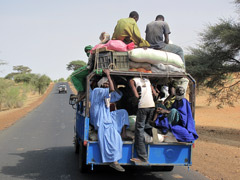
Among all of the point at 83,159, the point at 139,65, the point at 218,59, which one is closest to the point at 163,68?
the point at 139,65

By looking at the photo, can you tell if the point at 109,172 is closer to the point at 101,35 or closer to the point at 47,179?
the point at 47,179

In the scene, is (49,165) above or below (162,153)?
below

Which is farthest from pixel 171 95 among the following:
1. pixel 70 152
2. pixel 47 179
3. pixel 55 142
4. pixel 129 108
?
pixel 55 142

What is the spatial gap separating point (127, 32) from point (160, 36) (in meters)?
0.85

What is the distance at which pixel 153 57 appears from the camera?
Result: 5.92m

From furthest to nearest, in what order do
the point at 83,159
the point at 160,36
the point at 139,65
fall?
1. the point at 160,36
2. the point at 83,159
3. the point at 139,65

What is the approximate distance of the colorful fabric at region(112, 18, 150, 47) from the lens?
6605 millimetres

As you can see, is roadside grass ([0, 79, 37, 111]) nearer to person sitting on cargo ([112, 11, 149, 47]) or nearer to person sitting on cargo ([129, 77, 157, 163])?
person sitting on cargo ([112, 11, 149, 47])

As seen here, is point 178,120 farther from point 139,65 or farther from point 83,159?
point 83,159

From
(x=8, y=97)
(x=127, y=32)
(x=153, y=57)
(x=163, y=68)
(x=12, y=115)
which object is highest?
(x=127, y=32)

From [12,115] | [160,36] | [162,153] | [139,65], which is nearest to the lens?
[162,153]

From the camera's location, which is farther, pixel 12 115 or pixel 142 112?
pixel 12 115

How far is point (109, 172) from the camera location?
6.81 metres

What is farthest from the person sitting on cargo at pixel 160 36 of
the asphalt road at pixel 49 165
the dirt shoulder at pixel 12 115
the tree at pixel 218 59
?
the dirt shoulder at pixel 12 115
